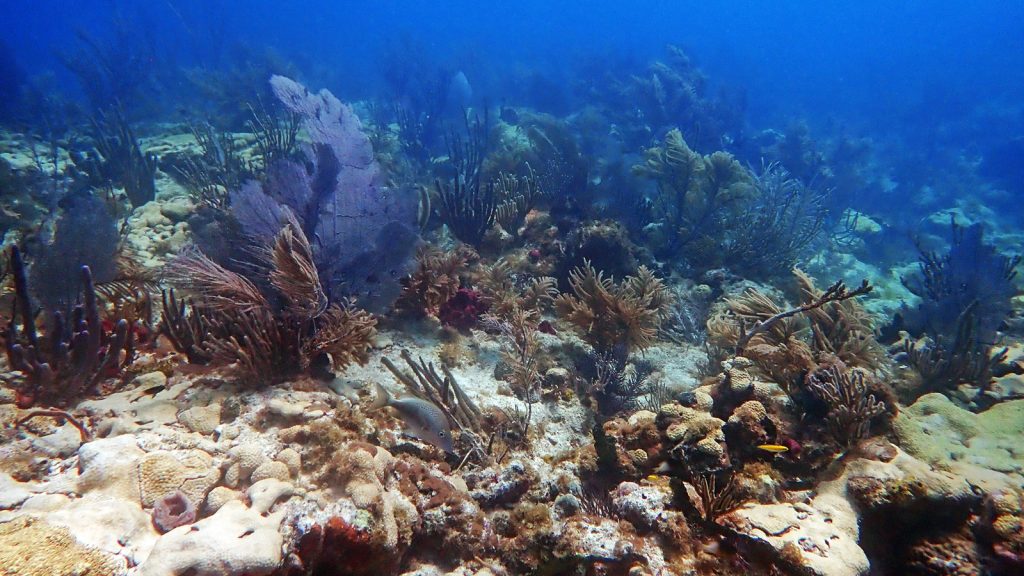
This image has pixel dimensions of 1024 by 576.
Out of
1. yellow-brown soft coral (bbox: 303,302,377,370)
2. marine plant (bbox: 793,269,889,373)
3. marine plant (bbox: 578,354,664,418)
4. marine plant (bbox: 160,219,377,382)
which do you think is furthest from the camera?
marine plant (bbox: 578,354,664,418)

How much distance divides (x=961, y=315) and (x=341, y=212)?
25.7ft

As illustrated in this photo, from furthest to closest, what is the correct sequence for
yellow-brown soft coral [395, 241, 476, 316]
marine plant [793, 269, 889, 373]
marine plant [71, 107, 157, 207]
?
marine plant [71, 107, 157, 207]
yellow-brown soft coral [395, 241, 476, 316]
marine plant [793, 269, 889, 373]

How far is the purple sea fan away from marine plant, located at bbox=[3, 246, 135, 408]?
140 centimetres

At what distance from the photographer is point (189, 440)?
2.90 metres

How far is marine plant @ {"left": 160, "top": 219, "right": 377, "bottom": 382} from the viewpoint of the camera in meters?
3.55

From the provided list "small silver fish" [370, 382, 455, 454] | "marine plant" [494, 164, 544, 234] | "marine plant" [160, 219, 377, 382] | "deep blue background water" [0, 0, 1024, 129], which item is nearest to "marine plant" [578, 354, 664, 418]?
"small silver fish" [370, 382, 455, 454]

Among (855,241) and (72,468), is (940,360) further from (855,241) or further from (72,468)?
Answer: (855,241)

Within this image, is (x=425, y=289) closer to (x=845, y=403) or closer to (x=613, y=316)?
(x=613, y=316)

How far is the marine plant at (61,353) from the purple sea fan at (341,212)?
1.40 meters

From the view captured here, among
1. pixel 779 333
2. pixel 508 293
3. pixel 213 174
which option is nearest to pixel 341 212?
pixel 508 293

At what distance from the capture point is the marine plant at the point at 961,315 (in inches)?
201

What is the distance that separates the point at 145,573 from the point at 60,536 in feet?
1.48

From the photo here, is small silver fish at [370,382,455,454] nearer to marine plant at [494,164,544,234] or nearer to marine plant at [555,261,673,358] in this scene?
marine plant at [555,261,673,358]

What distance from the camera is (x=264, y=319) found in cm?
368
